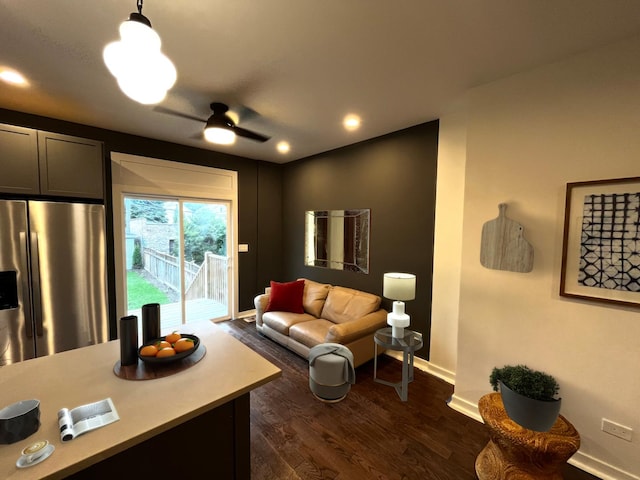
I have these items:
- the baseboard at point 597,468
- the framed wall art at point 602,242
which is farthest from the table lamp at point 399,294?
the baseboard at point 597,468

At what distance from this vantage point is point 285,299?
386cm

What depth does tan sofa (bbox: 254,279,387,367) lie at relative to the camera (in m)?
2.92

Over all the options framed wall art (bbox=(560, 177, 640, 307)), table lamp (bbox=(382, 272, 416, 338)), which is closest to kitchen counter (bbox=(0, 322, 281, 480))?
table lamp (bbox=(382, 272, 416, 338))

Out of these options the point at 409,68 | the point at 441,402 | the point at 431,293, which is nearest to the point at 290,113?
the point at 409,68

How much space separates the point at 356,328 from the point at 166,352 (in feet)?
6.54

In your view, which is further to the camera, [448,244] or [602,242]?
[448,244]

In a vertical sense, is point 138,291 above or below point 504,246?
below

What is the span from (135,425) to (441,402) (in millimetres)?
2527

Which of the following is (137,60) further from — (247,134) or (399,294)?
(399,294)


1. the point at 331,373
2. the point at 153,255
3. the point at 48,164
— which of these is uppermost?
the point at 48,164

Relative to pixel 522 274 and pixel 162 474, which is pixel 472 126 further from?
pixel 162 474

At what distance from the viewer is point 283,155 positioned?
447cm

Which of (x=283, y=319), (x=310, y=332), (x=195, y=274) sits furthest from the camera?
(x=195, y=274)

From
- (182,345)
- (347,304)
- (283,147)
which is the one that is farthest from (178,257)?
(182,345)
